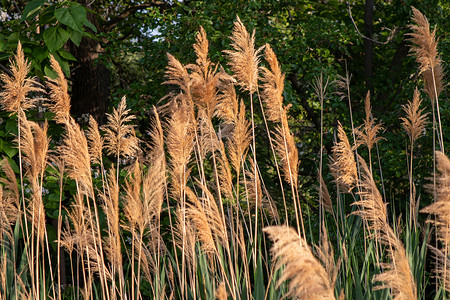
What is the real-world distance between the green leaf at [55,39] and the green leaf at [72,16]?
0.58 feet

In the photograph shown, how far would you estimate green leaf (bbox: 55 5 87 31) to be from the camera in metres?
4.02

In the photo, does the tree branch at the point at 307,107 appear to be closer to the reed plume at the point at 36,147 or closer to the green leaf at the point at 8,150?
the green leaf at the point at 8,150

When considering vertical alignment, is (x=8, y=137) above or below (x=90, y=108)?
below

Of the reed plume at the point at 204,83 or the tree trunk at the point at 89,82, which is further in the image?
the tree trunk at the point at 89,82

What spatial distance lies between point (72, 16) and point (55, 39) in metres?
0.28

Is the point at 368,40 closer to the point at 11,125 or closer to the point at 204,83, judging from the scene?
the point at 11,125

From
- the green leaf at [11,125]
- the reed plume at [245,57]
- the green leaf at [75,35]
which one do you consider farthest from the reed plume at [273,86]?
the green leaf at [11,125]

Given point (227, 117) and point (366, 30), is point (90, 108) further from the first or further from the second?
point (227, 117)

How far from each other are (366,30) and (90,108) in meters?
3.60

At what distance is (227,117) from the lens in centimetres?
251

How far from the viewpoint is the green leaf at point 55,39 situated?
419cm

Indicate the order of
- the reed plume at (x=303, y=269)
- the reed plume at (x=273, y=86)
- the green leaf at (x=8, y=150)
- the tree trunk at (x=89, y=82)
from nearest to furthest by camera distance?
the reed plume at (x=303, y=269)
the reed plume at (x=273, y=86)
the green leaf at (x=8, y=150)
the tree trunk at (x=89, y=82)

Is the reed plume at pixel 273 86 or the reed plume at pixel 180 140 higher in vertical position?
the reed plume at pixel 273 86

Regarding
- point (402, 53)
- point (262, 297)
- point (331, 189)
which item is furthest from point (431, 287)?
point (262, 297)
